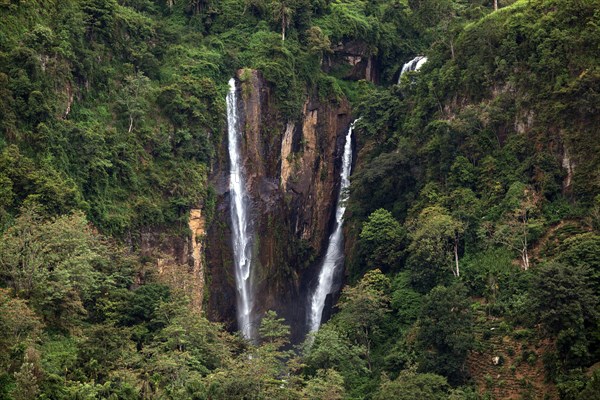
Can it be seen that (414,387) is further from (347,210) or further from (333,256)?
(333,256)

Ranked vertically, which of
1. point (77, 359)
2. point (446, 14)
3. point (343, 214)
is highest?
point (446, 14)

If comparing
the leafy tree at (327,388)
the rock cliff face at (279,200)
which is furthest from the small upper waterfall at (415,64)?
the leafy tree at (327,388)

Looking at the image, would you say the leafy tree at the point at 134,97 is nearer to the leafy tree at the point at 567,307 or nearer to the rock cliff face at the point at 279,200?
the rock cliff face at the point at 279,200

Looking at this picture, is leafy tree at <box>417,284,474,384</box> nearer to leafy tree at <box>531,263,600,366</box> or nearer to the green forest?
the green forest

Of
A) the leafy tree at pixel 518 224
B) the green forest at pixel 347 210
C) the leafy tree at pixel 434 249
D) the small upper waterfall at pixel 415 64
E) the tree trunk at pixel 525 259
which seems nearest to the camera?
the green forest at pixel 347 210

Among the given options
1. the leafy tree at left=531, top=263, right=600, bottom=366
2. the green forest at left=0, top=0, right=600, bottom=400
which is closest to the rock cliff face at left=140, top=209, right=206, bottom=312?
the green forest at left=0, top=0, right=600, bottom=400

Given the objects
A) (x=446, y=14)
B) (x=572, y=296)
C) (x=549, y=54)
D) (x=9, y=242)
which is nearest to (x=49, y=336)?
(x=9, y=242)

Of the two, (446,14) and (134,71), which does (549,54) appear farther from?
(134,71)
